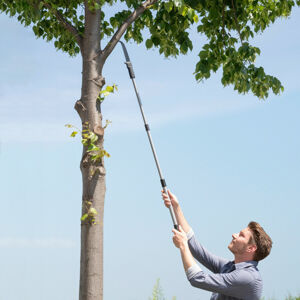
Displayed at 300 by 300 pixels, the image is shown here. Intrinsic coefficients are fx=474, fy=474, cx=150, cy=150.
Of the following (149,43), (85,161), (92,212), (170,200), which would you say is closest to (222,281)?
(170,200)

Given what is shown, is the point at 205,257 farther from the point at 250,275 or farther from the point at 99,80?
the point at 99,80

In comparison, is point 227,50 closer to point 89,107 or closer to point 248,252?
point 89,107

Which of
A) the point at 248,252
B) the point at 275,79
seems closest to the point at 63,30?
the point at 275,79

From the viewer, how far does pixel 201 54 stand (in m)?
8.44

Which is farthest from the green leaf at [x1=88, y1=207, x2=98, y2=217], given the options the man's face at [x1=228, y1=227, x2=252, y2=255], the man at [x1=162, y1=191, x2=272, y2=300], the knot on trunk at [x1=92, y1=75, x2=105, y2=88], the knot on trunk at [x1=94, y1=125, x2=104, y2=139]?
the man's face at [x1=228, y1=227, x2=252, y2=255]

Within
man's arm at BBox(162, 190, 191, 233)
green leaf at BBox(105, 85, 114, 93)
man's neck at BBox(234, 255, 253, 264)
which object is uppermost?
green leaf at BBox(105, 85, 114, 93)

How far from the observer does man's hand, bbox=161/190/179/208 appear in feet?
17.6

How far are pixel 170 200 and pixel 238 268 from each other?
1190 millimetres

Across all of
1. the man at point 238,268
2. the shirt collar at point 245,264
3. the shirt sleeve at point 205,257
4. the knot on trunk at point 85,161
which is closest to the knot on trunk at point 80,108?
the knot on trunk at point 85,161

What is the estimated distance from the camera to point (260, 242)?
464 centimetres

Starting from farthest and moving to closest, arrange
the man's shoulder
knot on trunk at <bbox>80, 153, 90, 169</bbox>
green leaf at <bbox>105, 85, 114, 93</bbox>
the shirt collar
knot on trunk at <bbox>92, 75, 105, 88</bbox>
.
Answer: knot on trunk at <bbox>92, 75, 105, 88</bbox> → green leaf at <bbox>105, 85, 114, 93</bbox> → knot on trunk at <bbox>80, 153, 90, 169</bbox> → the shirt collar → the man's shoulder

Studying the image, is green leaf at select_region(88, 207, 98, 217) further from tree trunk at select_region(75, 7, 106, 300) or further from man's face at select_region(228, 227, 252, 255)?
man's face at select_region(228, 227, 252, 255)

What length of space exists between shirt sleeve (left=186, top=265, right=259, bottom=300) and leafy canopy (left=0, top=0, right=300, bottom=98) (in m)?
4.47

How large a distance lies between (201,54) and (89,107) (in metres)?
2.57
